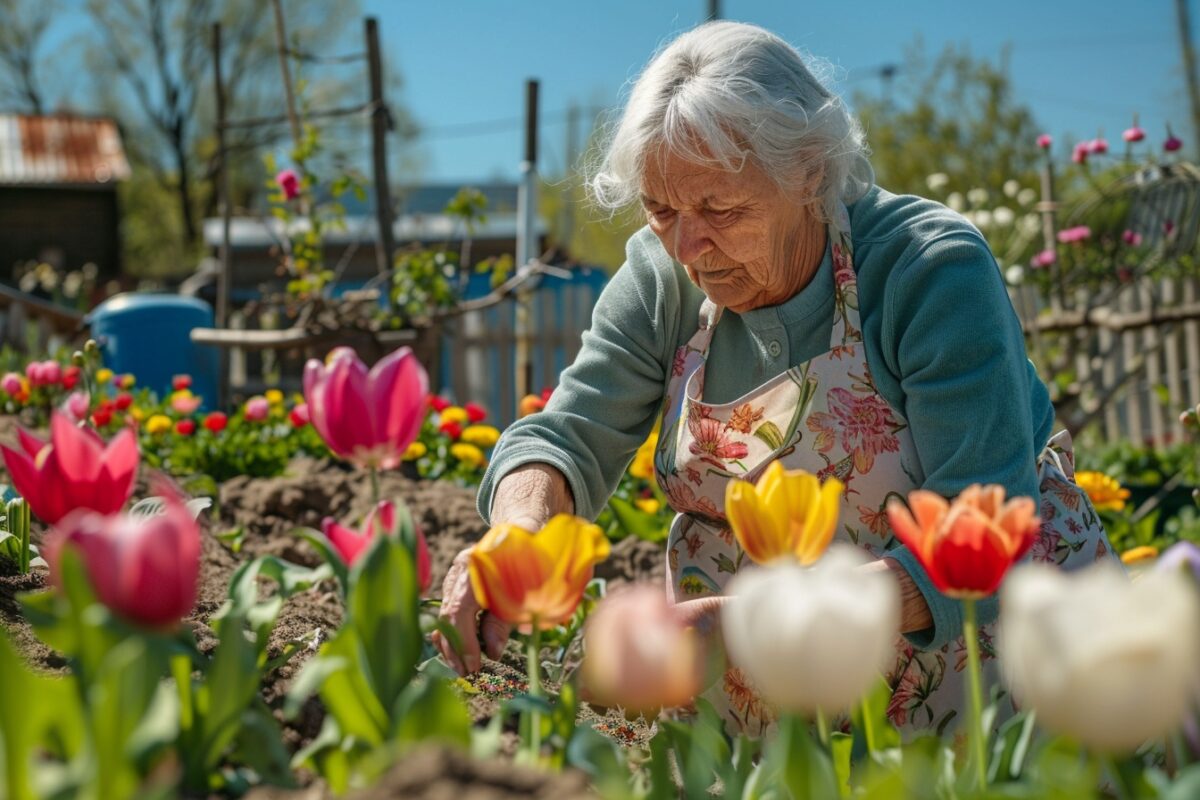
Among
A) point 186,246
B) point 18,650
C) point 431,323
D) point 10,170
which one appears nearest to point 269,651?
point 18,650

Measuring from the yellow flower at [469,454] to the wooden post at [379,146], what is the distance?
7.34 feet

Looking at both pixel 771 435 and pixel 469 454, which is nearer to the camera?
pixel 771 435

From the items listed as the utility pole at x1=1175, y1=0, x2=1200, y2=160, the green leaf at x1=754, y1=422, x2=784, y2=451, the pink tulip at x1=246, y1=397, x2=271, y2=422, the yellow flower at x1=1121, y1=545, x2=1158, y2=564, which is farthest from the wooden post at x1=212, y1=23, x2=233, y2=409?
the utility pole at x1=1175, y1=0, x2=1200, y2=160

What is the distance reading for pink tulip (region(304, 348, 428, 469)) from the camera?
3.43 ft

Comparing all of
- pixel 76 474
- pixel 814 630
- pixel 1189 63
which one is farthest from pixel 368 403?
pixel 1189 63

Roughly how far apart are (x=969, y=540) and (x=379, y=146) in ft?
21.4

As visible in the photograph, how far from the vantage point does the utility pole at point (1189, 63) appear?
63.5ft

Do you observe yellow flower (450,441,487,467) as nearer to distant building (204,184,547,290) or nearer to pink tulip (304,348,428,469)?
pink tulip (304,348,428,469)

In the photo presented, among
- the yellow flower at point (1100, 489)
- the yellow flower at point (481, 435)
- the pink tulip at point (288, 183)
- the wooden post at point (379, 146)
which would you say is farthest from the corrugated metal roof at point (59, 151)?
the yellow flower at point (1100, 489)

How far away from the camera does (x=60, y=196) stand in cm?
2395

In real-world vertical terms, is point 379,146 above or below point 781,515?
above

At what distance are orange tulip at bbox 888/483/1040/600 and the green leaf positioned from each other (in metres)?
1.16

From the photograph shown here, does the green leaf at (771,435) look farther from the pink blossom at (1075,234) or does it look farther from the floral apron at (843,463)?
the pink blossom at (1075,234)

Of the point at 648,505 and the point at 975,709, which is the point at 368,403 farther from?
the point at 648,505
